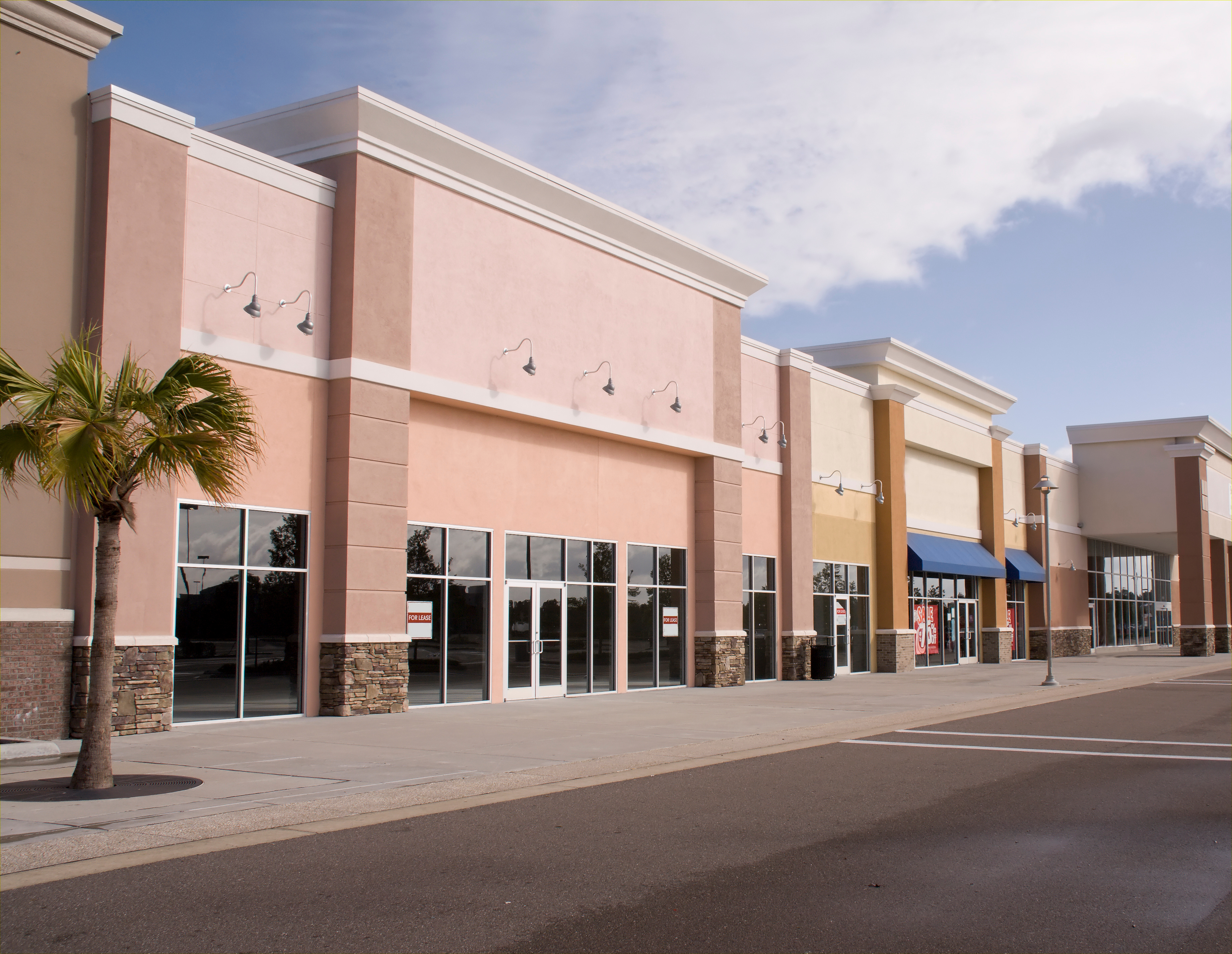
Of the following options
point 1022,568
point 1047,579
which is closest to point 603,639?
point 1047,579

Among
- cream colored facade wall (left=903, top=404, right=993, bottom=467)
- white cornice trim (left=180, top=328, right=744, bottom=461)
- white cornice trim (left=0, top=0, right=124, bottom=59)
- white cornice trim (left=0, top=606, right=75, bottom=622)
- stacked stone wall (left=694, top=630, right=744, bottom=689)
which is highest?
white cornice trim (left=0, top=0, right=124, bottom=59)

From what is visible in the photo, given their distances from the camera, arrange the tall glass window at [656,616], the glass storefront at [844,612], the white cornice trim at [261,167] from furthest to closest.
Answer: the glass storefront at [844,612]
the tall glass window at [656,616]
the white cornice trim at [261,167]

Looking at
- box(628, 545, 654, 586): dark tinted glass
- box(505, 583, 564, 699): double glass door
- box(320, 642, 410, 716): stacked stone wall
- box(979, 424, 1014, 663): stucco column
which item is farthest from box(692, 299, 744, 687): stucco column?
box(979, 424, 1014, 663): stucco column

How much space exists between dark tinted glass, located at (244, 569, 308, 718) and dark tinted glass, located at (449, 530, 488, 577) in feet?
10.6

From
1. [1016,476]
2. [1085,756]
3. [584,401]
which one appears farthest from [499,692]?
[1016,476]

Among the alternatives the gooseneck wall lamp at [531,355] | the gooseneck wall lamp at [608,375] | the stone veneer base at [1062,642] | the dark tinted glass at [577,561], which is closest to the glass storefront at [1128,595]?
the stone veneer base at [1062,642]

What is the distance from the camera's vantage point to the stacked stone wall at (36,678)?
14.7 metres

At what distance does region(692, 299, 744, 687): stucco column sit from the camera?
2716 centimetres

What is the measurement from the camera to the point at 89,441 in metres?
10.5

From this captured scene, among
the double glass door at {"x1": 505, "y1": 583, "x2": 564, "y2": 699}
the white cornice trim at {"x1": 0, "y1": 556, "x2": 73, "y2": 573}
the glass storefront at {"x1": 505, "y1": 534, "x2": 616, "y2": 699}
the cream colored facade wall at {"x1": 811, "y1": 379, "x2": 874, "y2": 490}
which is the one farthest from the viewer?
the cream colored facade wall at {"x1": 811, "y1": 379, "x2": 874, "y2": 490}

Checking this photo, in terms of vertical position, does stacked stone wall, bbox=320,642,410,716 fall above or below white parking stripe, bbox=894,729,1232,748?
above

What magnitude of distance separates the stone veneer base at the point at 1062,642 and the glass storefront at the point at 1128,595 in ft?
6.13

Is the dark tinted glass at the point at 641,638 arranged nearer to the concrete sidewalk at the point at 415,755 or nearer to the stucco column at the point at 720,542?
the concrete sidewalk at the point at 415,755

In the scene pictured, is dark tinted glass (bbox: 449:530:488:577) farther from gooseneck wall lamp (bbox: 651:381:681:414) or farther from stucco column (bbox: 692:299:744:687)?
stucco column (bbox: 692:299:744:687)
